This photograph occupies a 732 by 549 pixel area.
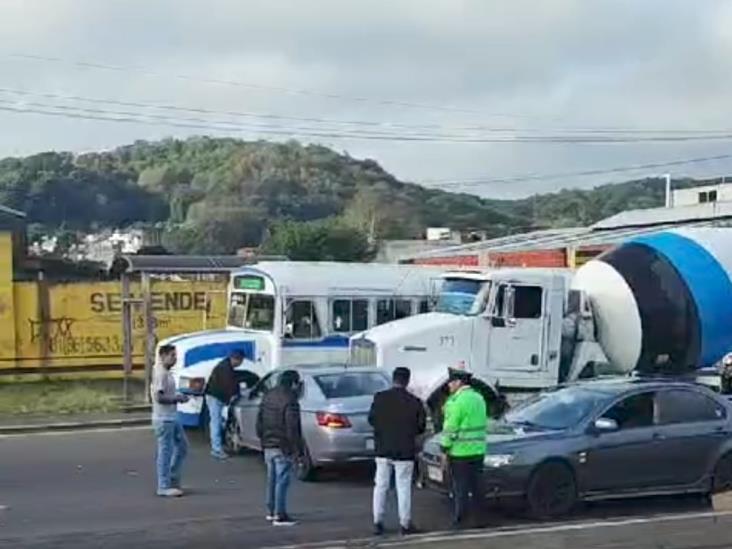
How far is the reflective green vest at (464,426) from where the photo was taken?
40.8 ft

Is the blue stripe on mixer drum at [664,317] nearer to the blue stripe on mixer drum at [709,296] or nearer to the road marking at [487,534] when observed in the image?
the blue stripe on mixer drum at [709,296]

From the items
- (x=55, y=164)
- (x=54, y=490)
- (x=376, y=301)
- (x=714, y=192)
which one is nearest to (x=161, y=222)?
(x=55, y=164)

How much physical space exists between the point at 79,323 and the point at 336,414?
58.0 feet

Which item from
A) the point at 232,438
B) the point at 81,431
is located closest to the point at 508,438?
the point at 232,438

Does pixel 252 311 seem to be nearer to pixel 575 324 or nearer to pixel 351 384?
pixel 351 384

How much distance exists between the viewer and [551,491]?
13.4 metres

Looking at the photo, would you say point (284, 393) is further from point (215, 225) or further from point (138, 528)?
point (215, 225)

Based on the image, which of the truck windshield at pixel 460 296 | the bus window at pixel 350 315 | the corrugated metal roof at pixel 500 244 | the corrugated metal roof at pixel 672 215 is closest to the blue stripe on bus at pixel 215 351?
the bus window at pixel 350 315

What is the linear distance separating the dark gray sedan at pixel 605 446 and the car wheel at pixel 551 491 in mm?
11

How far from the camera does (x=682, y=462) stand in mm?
14234

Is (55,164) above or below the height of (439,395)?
above

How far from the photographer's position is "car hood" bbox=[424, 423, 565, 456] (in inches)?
527

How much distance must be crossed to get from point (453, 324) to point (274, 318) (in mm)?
3352

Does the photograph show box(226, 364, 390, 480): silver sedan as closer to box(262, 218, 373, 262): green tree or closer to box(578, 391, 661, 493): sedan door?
box(578, 391, 661, 493): sedan door
